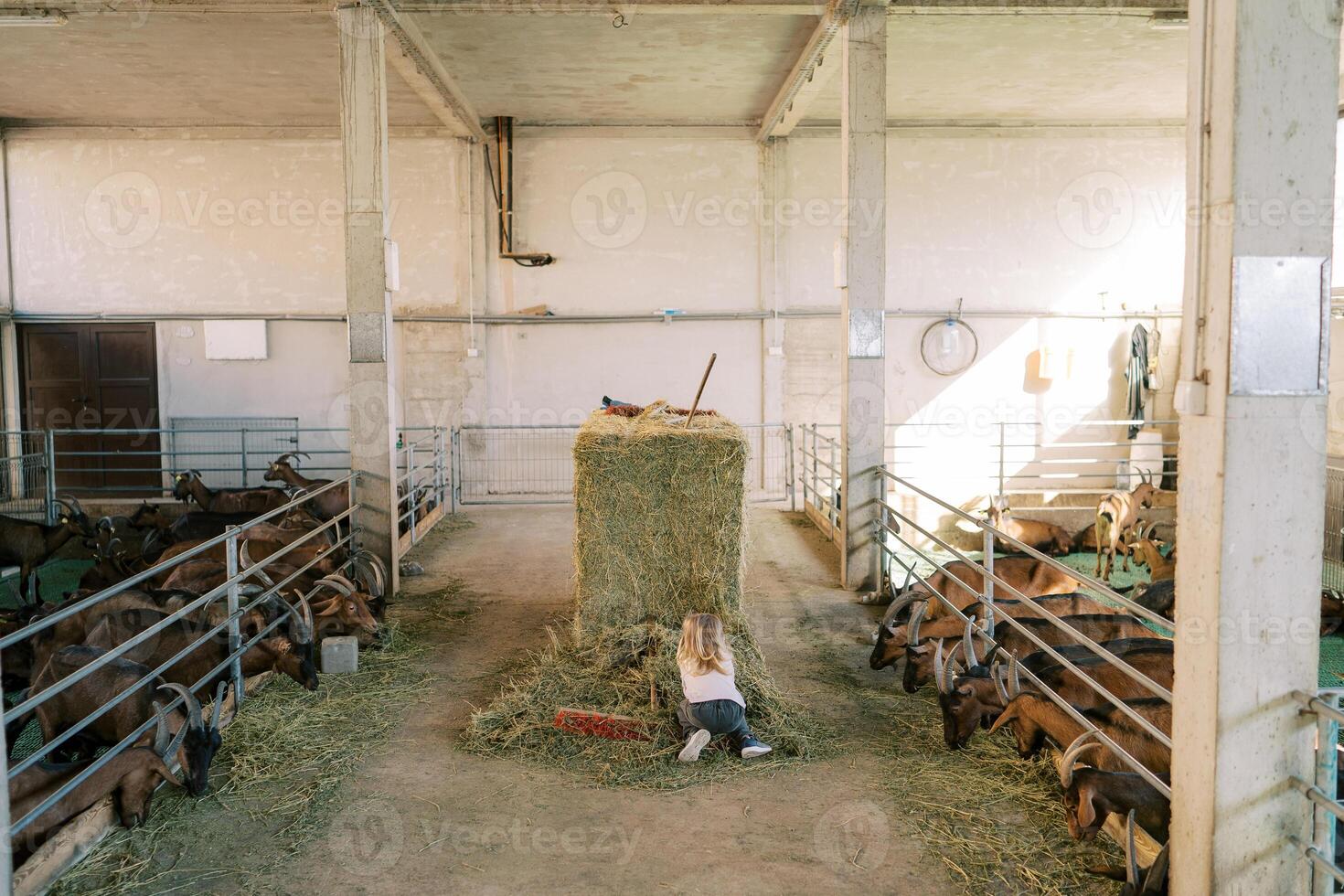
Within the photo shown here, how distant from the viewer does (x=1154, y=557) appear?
37.7 ft

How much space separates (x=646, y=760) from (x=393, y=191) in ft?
42.0

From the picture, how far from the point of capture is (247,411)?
52.4 ft

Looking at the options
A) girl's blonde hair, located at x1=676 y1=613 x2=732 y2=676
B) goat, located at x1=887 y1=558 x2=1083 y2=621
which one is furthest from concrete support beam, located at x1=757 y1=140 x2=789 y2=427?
girl's blonde hair, located at x1=676 y1=613 x2=732 y2=676

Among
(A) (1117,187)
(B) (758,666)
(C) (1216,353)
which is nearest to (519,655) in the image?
(B) (758,666)

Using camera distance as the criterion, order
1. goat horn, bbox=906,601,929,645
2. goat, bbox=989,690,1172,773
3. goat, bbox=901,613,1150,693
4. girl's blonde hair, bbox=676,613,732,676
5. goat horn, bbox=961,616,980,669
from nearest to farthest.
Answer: goat, bbox=989,690,1172,773, girl's blonde hair, bbox=676,613,732,676, goat horn, bbox=961,616,980,669, goat, bbox=901,613,1150,693, goat horn, bbox=906,601,929,645

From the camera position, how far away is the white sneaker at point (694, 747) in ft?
17.6

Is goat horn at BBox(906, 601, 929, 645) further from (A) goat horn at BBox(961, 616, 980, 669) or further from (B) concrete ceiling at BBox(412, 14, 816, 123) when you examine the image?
(B) concrete ceiling at BBox(412, 14, 816, 123)

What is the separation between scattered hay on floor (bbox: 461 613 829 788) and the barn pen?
0.04 meters

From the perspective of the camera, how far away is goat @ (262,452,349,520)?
468 inches

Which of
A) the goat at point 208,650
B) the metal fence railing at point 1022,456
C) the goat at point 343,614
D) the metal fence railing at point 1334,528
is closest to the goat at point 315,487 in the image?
the goat at point 343,614

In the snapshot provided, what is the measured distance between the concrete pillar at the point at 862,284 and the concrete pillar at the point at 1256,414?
18.5 ft

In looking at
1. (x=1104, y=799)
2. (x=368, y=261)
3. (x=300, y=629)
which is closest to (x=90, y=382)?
(x=368, y=261)

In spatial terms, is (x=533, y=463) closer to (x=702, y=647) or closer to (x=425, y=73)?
(x=425, y=73)

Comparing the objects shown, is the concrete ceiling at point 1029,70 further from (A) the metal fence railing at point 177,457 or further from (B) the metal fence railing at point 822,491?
(A) the metal fence railing at point 177,457
